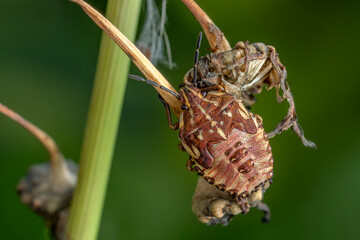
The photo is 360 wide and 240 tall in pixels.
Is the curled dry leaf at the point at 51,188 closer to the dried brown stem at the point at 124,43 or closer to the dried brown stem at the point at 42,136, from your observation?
the dried brown stem at the point at 42,136

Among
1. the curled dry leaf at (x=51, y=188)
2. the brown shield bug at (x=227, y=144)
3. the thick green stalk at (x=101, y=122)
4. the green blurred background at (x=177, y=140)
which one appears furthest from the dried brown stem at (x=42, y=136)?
the green blurred background at (x=177, y=140)

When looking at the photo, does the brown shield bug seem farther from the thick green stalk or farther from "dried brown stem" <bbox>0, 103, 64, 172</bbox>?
"dried brown stem" <bbox>0, 103, 64, 172</bbox>

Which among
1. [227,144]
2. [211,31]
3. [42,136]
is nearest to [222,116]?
[227,144]

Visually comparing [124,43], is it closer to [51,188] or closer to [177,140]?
[51,188]

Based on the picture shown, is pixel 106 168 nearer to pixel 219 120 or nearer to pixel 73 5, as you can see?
pixel 219 120

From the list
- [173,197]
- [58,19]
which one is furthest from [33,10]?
[173,197]
